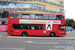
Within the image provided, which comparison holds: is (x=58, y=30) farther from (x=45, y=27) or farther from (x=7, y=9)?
(x=7, y=9)

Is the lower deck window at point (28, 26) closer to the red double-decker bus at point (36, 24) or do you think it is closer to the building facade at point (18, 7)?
the red double-decker bus at point (36, 24)

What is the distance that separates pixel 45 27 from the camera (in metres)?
15.2

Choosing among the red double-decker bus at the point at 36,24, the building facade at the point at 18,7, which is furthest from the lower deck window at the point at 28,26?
the building facade at the point at 18,7

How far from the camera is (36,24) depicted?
15266 mm

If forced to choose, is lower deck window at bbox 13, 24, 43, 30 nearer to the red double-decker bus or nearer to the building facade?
the red double-decker bus

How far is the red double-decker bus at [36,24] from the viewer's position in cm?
1516

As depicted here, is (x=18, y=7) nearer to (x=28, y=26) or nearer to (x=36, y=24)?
(x=28, y=26)

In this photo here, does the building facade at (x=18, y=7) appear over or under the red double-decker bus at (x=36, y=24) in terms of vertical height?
over

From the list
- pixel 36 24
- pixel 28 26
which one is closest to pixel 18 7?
pixel 28 26

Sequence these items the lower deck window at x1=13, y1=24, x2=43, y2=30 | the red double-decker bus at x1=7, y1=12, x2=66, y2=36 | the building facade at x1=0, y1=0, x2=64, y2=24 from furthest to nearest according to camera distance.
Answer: the building facade at x1=0, y1=0, x2=64, y2=24 → the lower deck window at x1=13, y1=24, x2=43, y2=30 → the red double-decker bus at x1=7, y1=12, x2=66, y2=36

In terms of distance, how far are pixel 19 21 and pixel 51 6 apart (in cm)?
2184

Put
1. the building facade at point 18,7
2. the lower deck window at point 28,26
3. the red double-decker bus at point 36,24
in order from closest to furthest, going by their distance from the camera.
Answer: the red double-decker bus at point 36,24 < the lower deck window at point 28,26 < the building facade at point 18,7

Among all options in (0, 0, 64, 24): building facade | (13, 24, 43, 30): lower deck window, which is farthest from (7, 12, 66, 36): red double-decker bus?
(0, 0, 64, 24): building facade

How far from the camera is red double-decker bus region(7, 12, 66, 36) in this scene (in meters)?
15.2
